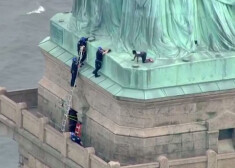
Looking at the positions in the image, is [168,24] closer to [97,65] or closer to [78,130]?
[97,65]

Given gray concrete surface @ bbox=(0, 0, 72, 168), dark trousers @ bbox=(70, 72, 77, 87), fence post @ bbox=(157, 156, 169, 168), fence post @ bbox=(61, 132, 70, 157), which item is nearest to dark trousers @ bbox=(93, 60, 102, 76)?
dark trousers @ bbox=(70, 72, 77, 87)

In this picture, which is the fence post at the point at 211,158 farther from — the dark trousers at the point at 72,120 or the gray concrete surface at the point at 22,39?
the gray concrete surface at the point at 22,39

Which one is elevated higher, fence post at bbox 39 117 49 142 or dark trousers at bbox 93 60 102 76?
dark trousers at bbox 93 60 102 76

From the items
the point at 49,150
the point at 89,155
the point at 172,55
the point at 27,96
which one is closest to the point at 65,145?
the point at 49,150

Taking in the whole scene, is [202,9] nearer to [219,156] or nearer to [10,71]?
[219,156]

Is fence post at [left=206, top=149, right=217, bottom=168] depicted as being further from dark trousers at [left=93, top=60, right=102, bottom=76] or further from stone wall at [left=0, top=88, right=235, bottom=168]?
dark trousers at [left=93, top=60, right=102, bottom=76]

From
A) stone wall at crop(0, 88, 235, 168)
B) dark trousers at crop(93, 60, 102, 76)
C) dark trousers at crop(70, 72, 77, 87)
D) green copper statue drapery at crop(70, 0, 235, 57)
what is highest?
green copper statue drapery at crop(70, 0, 235, 57)

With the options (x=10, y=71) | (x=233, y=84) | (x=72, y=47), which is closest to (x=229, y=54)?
(x=233, y=84)
